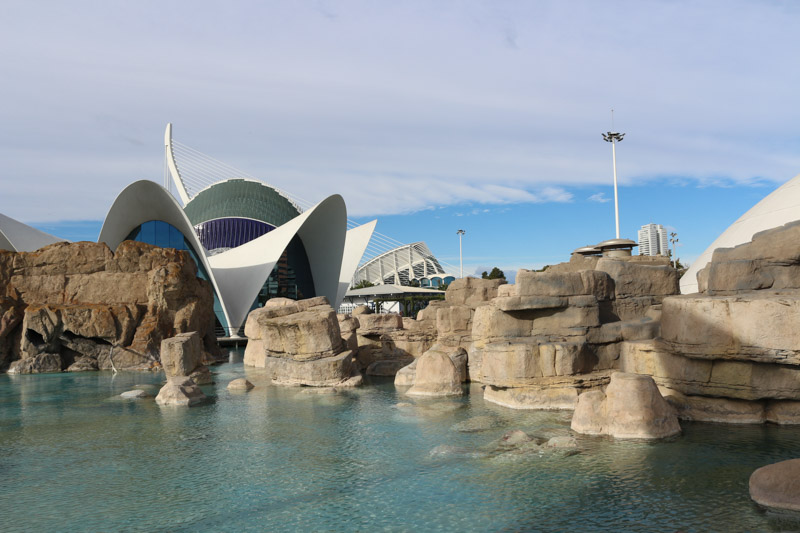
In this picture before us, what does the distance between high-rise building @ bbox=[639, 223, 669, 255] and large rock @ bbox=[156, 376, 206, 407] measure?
379 ft

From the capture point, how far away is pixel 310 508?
6.96m

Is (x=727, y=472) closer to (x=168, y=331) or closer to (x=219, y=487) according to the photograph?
(x=219, y=487)

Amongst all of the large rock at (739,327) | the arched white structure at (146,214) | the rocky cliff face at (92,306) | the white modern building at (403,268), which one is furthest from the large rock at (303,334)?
the white modern building at (403,268)

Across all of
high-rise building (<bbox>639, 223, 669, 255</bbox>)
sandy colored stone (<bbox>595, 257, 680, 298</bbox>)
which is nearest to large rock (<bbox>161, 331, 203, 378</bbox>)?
sandy colored stone (<bbox>595, 257, 680, 298</bbox>)

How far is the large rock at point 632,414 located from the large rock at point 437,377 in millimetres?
4776

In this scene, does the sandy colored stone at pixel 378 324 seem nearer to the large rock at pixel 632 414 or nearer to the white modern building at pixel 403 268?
the large rock at pixel 632 414

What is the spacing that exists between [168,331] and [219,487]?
53.7 feet

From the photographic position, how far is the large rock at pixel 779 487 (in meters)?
6.35

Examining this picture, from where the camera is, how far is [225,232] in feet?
157

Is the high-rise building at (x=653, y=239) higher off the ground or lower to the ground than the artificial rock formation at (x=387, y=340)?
higher

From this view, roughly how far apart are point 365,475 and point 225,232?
139 feet

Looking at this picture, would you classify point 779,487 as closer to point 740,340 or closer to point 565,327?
point 740,340

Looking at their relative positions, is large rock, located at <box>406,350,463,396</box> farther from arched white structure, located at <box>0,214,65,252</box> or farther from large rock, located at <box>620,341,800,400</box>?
arched white structure, located at <box>0,214,65,252</box>

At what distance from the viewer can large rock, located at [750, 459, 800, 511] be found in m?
6.35
